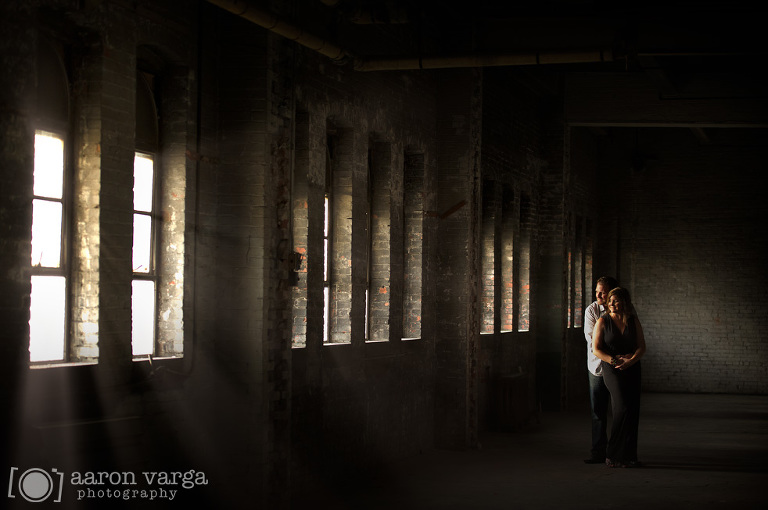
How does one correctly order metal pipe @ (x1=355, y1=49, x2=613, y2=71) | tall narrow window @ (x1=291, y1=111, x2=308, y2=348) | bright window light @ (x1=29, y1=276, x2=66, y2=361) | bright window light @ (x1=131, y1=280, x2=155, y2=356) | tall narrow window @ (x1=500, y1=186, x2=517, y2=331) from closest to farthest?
bright window light @ (x1=29, y1=276, x2=66, y2=361) → bright window light @ (x1=131, y1=280, x2=155, y2=356) → tall narrow window @ (x1=291, y1=111, x2=308, y2=348) → metal pipe @ (x1=355, y1=49, x2=613, y2=71) → tall narrow window @ (x1=500, y1=186, x2=517, y2=331)

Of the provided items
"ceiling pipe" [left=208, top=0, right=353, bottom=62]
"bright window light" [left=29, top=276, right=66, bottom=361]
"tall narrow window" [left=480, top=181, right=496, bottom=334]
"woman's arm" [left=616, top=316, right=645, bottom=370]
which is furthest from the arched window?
"tall narrow window" [left=480, top=181, right=496, bottom=334]

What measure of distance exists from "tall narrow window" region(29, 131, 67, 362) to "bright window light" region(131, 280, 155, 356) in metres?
0.79

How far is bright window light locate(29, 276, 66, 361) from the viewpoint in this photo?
5906 mm

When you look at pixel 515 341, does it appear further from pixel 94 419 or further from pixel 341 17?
pixel 94 419

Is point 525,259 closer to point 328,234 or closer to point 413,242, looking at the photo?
point 413,242

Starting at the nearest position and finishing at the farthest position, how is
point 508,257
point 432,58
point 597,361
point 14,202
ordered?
point 14,202, point 432,58, point 597,361, point 508,257

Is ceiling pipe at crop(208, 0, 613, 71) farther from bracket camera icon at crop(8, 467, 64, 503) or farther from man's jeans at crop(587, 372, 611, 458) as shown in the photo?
bracket camera icon at crop(8, 467, 64, 503)

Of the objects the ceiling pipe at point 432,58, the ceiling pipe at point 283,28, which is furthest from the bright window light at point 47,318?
the ceiling pipe at point 432,58

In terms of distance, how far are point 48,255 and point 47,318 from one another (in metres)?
0.39

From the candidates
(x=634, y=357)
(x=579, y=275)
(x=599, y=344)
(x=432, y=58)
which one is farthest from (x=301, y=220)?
(x=579, y=275)

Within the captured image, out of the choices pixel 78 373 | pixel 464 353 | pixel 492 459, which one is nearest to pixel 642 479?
pixel 492 459

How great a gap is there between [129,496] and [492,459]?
550 cm

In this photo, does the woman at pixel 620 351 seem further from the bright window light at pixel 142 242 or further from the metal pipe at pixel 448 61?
the bright window light at pixel 142 242

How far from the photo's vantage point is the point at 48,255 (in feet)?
19.7
